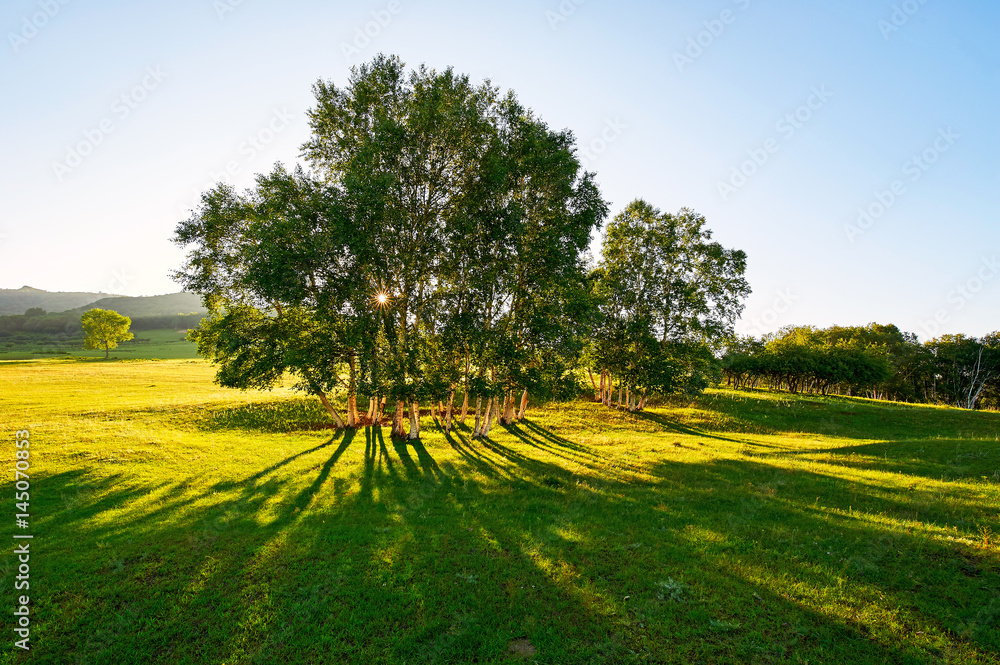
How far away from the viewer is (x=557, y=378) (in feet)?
92.7

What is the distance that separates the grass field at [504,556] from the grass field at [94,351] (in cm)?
10293

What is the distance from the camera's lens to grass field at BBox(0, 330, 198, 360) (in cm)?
9604

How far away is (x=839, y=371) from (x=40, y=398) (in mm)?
105456

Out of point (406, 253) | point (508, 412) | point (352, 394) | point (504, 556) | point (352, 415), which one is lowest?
point (508, 412)

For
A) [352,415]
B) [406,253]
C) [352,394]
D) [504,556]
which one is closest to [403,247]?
[406,253]

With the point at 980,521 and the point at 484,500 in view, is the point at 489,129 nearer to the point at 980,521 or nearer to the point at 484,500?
the point at 484,500

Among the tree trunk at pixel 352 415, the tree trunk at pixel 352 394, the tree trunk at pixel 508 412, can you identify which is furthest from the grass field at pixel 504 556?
the tree trunk at pixel 508 412

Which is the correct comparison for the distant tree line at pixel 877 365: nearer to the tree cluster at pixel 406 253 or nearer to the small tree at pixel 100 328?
the tree cluster at pixel 406 253

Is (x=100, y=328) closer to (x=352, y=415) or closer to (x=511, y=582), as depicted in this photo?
(x=352, y=415)

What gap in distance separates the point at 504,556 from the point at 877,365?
8792 centimetres

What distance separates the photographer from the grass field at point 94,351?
9604cm

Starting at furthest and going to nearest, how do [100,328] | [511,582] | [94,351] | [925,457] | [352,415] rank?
[94,351], [100,328], [352,415], [925,457], [511,582]

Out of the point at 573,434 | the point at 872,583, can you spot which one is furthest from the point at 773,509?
the point at 573,434

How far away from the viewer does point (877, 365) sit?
69.1 m
